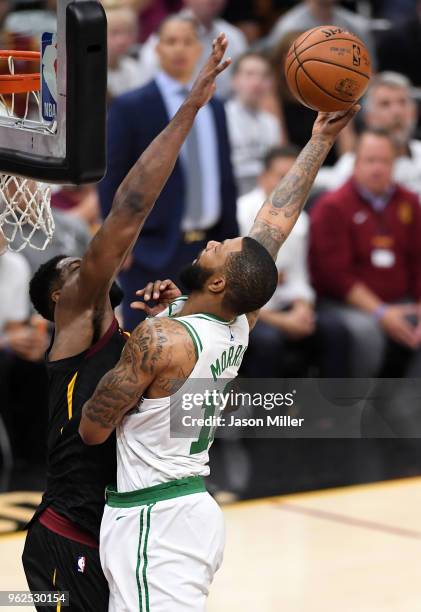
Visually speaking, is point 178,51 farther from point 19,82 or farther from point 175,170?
point 19,82

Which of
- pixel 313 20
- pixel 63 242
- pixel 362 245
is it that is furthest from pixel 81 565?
pixel 313 20

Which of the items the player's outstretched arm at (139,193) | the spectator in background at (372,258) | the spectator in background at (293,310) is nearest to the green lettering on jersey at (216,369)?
the player's outstretched arm at (139,193)

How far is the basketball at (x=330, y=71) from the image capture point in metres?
4.12

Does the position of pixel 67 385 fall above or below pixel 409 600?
above

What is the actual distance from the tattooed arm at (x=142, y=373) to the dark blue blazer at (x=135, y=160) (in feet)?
11.0

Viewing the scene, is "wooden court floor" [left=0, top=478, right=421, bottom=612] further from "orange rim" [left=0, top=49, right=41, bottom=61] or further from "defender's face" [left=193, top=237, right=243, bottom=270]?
"orange rim" [left=0, top=49, right=41, bottom=61]

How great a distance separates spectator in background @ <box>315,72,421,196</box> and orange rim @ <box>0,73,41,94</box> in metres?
5.08

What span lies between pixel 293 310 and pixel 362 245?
67 centimetres

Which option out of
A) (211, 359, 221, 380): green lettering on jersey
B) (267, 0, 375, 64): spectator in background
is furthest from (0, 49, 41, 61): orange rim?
(267, 0, 375, 64): spectator in background

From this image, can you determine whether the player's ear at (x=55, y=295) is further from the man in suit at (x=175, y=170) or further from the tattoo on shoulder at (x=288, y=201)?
the man in suit at (x=175, y=170)

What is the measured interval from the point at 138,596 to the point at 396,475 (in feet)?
13.2

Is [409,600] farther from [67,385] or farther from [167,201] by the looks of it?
[167,201]

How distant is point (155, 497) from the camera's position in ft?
11.7

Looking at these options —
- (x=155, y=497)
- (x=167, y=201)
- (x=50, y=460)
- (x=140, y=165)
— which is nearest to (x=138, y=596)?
(x=155, y=497)
